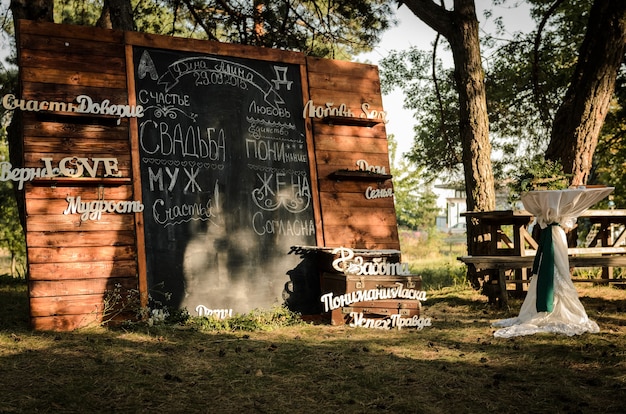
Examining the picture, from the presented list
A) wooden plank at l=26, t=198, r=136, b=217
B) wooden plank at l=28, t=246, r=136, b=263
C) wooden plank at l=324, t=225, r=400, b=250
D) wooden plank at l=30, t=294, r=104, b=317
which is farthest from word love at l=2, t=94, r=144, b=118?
wooden plank at l=324, t=225, r=400, b=250

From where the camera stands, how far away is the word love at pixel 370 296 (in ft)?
21.9

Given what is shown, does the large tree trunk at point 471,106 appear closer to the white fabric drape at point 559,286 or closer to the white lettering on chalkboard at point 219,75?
the white fabric drape at point 559,286

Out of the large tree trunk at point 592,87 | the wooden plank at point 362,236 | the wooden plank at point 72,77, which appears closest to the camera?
the wooden plank at point 72,77

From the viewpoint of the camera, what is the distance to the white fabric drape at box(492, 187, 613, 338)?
620 cm

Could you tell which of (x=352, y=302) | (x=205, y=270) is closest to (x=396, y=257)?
(x=352, y=302)

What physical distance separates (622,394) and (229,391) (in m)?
2.74

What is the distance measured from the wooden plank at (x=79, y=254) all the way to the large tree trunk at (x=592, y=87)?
7.13 metres

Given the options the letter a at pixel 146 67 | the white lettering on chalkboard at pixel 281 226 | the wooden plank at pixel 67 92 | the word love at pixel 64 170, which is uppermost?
the letter a at pixel 146 67

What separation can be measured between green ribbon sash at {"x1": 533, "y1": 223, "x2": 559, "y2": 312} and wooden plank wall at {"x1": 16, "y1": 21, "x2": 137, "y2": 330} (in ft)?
14.4

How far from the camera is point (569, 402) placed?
12.9ft

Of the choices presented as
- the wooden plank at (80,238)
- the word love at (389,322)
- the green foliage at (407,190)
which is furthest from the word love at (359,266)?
the green foliage at (407,190)

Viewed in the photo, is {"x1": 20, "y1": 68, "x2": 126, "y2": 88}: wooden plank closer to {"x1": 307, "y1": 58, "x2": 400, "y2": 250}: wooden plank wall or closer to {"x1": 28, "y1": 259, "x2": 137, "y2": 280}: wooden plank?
{"x1": 28, "y1": 259, "x2": 137, "y2": 280}: wooden plank

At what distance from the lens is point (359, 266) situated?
22.3 ft

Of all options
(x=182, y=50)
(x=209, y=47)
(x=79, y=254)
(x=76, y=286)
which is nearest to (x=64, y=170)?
(x=79, y=254)
